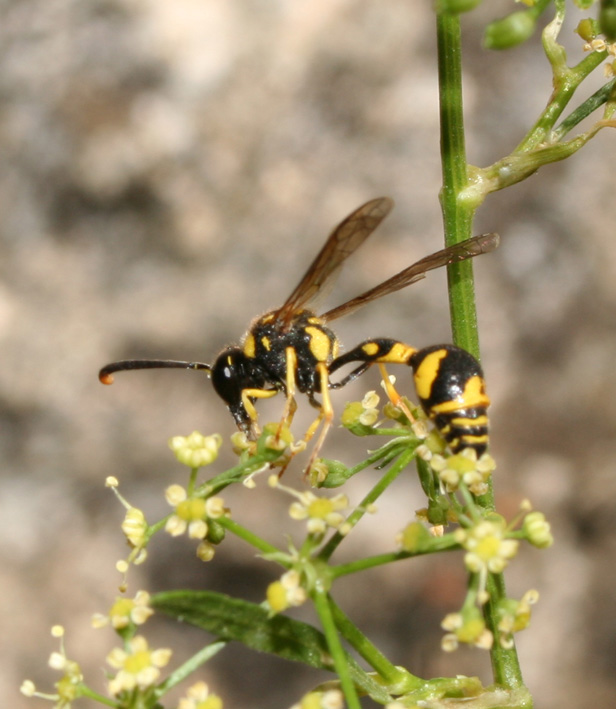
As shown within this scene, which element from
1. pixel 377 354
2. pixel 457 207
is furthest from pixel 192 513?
pixel 457 207

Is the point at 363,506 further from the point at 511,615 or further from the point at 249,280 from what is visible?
the point at 249,280

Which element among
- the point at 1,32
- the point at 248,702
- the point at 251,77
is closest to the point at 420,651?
the point at 248,702

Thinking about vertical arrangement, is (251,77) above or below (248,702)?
above

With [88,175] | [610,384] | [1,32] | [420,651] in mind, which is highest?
[1,32]

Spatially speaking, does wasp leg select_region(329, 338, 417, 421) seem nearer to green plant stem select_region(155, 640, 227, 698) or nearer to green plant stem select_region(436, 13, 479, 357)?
green plant stem select_region(436, 13, 479, 357)

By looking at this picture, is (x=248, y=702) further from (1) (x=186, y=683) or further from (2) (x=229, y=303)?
(2) (x=229, y=303)

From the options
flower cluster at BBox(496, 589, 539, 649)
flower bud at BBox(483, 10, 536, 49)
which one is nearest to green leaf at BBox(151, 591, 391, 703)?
flower cluster at BBox(496, 589, 539, 649)
